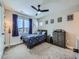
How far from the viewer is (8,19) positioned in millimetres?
6355

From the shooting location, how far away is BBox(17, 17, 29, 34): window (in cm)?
785

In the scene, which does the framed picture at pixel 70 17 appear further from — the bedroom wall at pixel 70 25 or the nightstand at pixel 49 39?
the nightstand at pixel 49 39

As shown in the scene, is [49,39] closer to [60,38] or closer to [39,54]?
[60,38]

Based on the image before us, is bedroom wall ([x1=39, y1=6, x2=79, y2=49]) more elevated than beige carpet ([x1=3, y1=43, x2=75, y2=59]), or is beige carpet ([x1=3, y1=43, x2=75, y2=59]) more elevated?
bedroom wall ([x1=39, y1=6, x2=79, y2=49])

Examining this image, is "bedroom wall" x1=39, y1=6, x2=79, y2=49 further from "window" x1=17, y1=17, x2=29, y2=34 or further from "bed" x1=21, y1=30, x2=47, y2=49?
"window" x1=17, y1=17, x2=29, y2=34

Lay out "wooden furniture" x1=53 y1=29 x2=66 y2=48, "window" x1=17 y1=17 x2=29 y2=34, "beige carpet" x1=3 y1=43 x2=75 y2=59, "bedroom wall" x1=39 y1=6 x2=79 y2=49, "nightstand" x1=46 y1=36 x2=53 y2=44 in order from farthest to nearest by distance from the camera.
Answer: "window" x1=17 y1=17 x2=29 y2=34
"nightstand" x1=46 y1=36 x2=53 y2=44
"wooden furniture" x1=53 y1=29 x2=66 y2=48
"bedroom wall" x1=39 y1=6 x2=79 y2=49
"beige carpet" x1=3 y1=43 x2=75 y2=59

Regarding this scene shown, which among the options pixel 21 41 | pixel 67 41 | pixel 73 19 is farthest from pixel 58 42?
pixel 21 41

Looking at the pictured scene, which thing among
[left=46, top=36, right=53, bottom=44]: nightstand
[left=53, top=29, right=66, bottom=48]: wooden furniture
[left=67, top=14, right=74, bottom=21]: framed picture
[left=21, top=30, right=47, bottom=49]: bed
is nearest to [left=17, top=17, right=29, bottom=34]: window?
[left=21, top=30, right=47, bottom=49]: bed

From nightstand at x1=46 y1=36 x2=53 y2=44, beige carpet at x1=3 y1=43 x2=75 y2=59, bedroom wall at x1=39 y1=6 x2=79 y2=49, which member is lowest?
beige carpet at x1=3 y1=43 x2=75 y2=59

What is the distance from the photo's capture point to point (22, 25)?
821 cm

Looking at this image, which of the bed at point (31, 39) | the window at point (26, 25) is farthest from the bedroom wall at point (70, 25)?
the window at point (26, 25)

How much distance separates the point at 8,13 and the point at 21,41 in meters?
2.68

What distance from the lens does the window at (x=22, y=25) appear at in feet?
25.8

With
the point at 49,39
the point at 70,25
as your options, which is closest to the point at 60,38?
the point at 70,25
